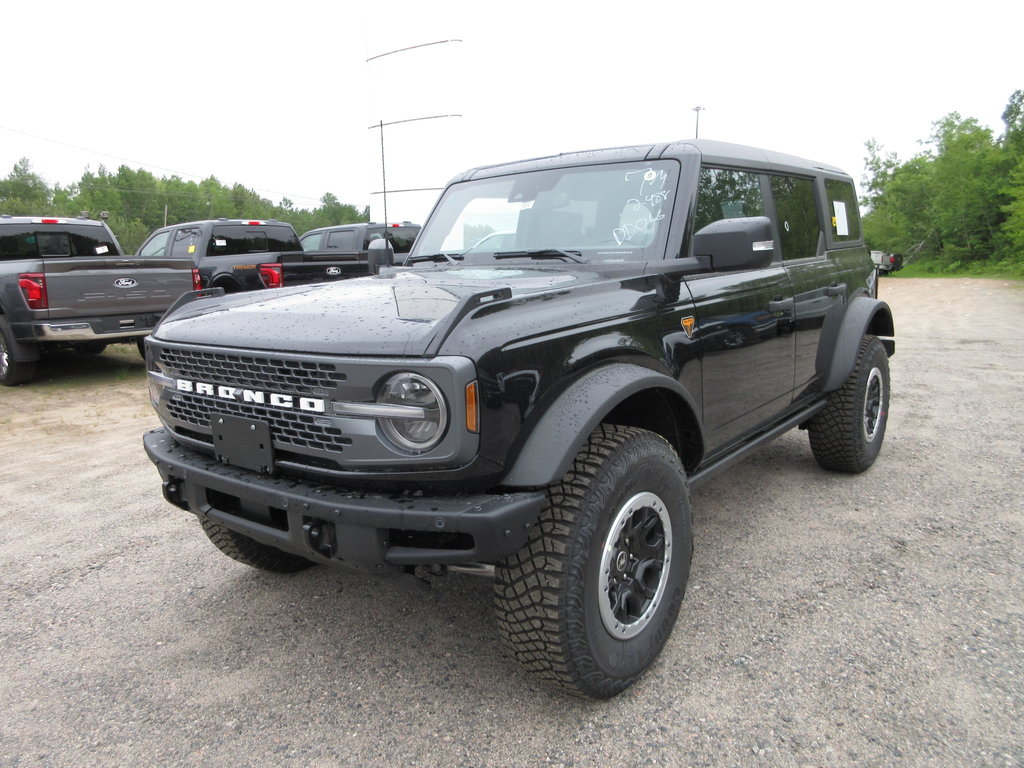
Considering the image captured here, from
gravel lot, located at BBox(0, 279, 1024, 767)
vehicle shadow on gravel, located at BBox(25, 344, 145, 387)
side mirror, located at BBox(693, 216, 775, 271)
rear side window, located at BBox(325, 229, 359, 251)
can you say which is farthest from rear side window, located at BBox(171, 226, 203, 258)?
side mirror, located at BBox(693, 216, 775, 271)

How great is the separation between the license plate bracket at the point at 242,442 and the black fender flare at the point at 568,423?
795 mm

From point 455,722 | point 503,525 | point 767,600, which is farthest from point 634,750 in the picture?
point 767,600

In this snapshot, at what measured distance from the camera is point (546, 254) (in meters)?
3.19

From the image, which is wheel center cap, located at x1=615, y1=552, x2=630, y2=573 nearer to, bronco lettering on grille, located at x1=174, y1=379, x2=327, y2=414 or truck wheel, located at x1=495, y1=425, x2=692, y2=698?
truck wheel, located at x1=495, y1=425, x2=692, y2=698

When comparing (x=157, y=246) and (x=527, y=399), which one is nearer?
(x=527, y=399)

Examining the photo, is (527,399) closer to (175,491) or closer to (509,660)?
(509,660)

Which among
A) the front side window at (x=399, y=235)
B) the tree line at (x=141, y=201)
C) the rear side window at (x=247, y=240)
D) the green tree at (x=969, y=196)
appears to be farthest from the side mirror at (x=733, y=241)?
the tree line at (x=141, y=201)

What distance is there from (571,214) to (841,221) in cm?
242

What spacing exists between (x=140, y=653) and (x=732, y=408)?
2.70 metres

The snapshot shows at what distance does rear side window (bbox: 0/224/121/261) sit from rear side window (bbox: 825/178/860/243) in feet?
31.3

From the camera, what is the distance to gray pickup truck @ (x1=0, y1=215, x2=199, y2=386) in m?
7.78

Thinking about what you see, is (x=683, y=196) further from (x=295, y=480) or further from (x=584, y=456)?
(x=295, y=480)

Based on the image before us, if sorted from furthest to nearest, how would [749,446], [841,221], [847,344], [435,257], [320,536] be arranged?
[841,221]
[847,344]
[435,257]
[749,446]
[320,536]

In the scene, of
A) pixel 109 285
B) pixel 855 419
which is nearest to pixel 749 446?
pixel 855 419
